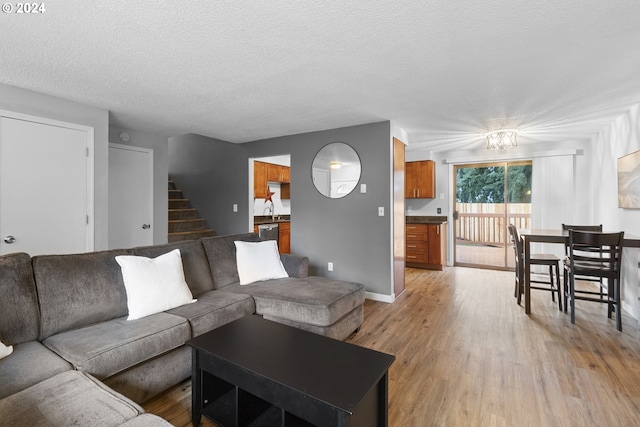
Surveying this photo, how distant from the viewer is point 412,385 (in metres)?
1.97

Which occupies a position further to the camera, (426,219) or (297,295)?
(426,219)

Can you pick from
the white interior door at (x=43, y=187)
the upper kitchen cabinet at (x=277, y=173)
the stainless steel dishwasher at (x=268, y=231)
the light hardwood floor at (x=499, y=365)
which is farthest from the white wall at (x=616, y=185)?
the white interior door at (x=43, y=187)

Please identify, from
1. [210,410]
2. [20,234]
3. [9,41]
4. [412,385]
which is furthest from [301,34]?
[20,234]

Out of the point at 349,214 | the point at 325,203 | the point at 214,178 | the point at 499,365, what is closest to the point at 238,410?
the point at 499,365

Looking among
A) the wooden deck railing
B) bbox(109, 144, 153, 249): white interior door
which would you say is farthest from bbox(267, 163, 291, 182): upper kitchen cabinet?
the wooden deck railing

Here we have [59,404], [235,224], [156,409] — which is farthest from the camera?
[235,224]

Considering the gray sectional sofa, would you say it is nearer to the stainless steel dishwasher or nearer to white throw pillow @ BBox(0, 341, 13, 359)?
white throw pillow @ BBox(0, 341, 13, 359)

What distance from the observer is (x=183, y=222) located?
520 centimetres

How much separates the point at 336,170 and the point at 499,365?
2.83 m

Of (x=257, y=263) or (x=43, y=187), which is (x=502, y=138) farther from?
(x=43, y=187)

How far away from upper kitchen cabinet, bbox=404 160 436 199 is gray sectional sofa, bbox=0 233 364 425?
12.5 ft

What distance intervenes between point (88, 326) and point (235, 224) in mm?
3354

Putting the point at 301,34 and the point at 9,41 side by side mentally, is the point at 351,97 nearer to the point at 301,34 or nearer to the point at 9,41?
the point at 301,34

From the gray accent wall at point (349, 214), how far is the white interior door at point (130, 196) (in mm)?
1970
